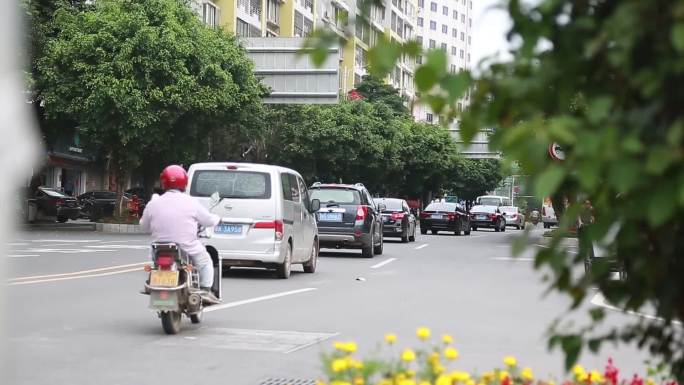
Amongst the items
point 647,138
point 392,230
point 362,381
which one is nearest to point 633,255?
point 647,138

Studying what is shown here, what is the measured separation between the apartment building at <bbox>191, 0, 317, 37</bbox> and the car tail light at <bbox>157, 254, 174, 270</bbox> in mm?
44404

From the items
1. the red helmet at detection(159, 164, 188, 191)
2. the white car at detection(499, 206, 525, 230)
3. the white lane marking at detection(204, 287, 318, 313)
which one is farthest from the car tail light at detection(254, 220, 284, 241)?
the white car at detection(499, 206, 525, 230)

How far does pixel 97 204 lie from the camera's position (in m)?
48.0

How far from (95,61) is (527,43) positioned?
3598 centimetres

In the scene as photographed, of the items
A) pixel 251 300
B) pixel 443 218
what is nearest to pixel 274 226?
pixel 251 300

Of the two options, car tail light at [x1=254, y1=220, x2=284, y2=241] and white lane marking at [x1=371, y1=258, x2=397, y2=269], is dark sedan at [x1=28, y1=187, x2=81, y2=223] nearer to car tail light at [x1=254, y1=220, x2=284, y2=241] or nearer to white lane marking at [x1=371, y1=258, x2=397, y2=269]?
white lane marking at [x1=371, y1=258, x2=397, y2=269]

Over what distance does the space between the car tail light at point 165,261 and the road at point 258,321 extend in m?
0.66

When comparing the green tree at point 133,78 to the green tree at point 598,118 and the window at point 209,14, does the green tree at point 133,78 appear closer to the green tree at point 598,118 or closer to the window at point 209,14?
the window at point 209,14

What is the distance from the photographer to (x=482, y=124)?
2.62 meters

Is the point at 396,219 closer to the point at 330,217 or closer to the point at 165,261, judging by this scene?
the point at 330,217

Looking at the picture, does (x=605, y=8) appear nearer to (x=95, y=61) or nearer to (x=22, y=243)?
(x=22, y=243)

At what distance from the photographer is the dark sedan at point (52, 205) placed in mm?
43469

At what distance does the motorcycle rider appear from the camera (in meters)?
10.3

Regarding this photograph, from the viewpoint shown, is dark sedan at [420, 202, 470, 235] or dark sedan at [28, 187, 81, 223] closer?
dark sedan at [28, 187, 81, 223]
